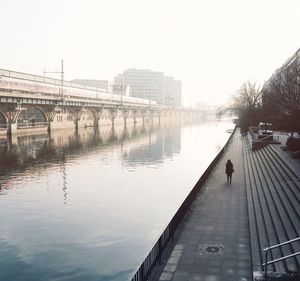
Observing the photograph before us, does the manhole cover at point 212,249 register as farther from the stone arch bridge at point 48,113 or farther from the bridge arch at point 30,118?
the bridge arch at point 30,118

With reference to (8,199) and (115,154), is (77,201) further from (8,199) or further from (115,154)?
(115,154)

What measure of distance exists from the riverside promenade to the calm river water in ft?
6.67

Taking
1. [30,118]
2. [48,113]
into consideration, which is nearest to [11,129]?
[48,113]

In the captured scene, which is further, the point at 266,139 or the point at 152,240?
the point at 266,139

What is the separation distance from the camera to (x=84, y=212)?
2206 centimetres

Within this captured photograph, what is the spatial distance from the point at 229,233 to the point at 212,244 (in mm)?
1740

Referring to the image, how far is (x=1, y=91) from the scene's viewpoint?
219 feet

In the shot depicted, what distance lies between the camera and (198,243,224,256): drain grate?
13.9 meters

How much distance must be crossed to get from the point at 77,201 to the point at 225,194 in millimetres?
10329

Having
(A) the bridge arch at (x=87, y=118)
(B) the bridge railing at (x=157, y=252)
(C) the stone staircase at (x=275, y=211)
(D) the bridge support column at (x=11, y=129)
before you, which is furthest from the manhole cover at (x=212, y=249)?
(A) the bridge arch at (x=87, y=118)

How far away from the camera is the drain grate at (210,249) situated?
1395 cm

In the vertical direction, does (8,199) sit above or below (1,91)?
below

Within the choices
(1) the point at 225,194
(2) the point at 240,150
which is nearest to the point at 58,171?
(1) the point at 225,194

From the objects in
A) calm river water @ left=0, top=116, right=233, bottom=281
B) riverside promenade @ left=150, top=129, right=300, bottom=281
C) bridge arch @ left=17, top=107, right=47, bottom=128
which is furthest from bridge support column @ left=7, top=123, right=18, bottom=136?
riverside promenade @ left=150, top=129, right=300, bottom=281
